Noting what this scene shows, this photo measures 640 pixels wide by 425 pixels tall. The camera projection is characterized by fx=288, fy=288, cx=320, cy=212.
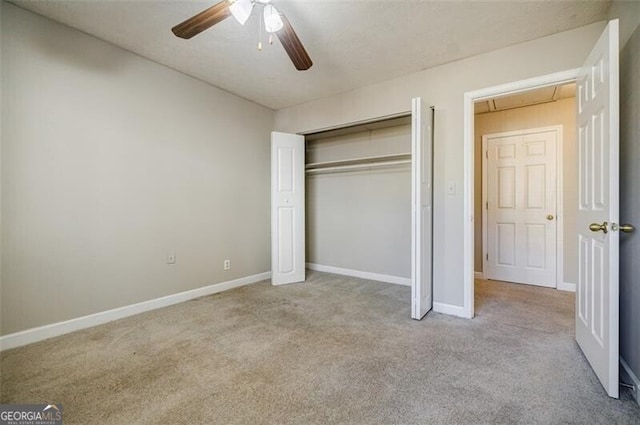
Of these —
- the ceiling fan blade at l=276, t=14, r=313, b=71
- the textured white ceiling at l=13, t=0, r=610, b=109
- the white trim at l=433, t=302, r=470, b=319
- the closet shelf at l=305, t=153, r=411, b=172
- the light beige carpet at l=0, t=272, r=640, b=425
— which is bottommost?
the light beige carpet at l=0, t=272, r=640, b=425

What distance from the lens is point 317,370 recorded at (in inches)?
71.9

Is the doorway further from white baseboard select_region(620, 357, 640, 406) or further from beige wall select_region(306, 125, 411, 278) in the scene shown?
white baseboard select_region(620, 357, 640, 406)

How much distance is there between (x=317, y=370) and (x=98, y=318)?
2073 mm

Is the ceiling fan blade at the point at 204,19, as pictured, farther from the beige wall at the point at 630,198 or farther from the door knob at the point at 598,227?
the door knob at the point at 598,227

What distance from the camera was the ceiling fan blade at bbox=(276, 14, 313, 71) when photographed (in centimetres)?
184

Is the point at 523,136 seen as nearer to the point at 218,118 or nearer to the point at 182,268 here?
the point at 218,118

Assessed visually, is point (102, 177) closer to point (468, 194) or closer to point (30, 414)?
point (30, 414)

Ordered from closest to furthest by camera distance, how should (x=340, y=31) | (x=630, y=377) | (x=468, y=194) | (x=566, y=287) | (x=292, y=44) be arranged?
1. (x=630, y=377)
2. (x=292, y=44)
3. (x=340, y=31)
4. (x=468, y=194)
5. (x=566, y=287)

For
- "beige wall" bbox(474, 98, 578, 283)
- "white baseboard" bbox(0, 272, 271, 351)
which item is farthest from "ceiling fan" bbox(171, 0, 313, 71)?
"beige wall" bbox(474, 98, 578, 283)

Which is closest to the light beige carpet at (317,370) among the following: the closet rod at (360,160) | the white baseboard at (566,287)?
the white baseboard at (566,287)

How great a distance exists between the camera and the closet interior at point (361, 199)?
385cm

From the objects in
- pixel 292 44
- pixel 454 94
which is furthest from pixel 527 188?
pixel 292 44

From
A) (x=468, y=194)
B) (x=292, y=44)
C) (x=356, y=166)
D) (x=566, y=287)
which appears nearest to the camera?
(x=292, y=44)

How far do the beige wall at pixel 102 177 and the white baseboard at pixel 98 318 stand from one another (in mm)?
53
